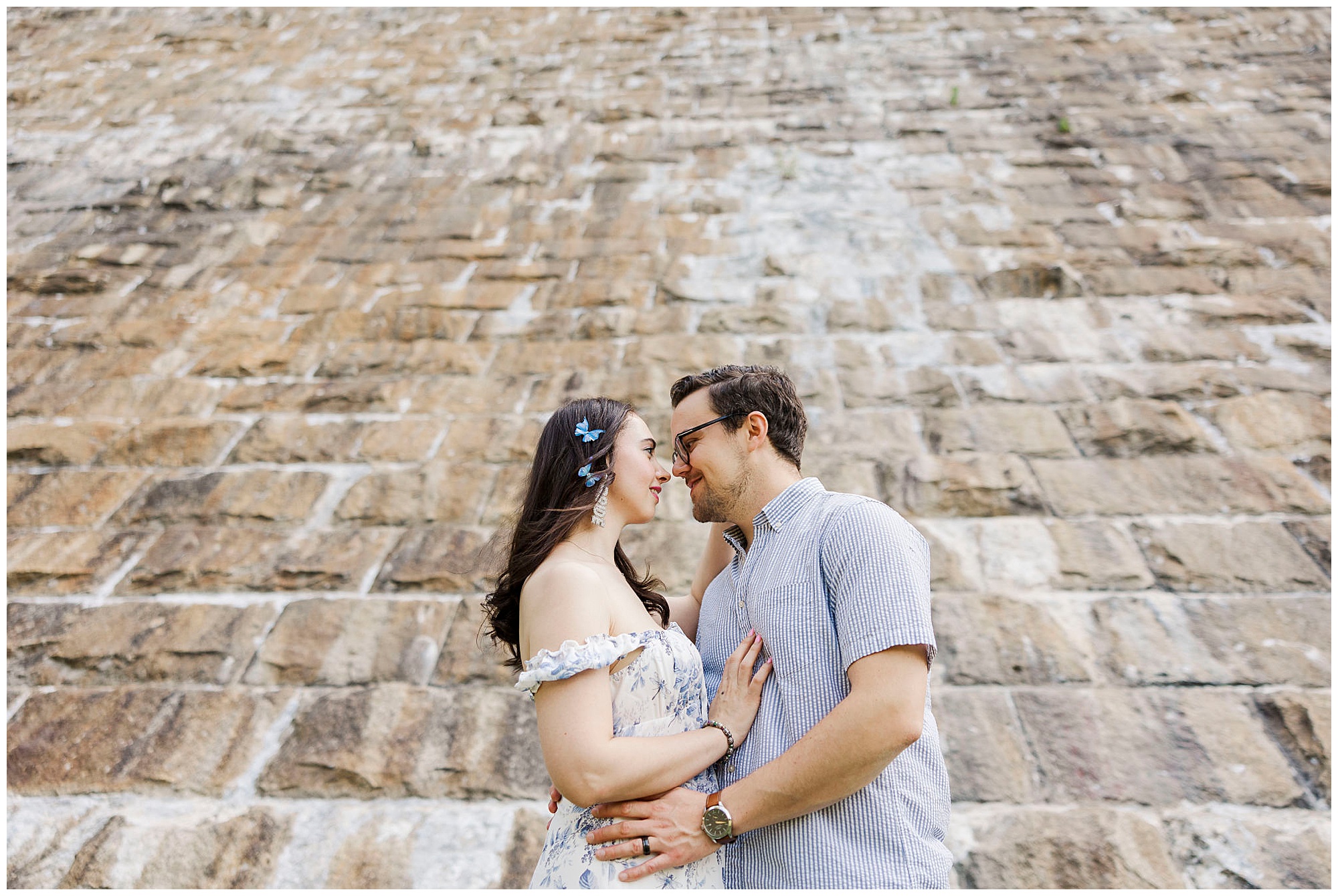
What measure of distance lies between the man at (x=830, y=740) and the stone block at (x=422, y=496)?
1858mm

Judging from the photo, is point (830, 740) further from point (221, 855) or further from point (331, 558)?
point (331, 558)

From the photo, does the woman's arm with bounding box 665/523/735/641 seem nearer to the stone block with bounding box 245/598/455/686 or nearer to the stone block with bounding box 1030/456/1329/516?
the stone block with bounding box 245/598/455/686

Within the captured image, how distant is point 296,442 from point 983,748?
3053 mm

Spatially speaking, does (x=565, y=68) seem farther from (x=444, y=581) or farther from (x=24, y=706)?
(x=24, y=706)

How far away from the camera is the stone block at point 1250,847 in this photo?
6.28 ft

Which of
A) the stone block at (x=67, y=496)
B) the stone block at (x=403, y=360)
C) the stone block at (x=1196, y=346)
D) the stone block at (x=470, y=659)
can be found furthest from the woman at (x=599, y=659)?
the stone block at (x=1196, y=346)

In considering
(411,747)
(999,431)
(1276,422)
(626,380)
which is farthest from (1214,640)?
(411,747)

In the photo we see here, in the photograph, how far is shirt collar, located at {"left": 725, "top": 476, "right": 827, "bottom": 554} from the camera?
4.94ft

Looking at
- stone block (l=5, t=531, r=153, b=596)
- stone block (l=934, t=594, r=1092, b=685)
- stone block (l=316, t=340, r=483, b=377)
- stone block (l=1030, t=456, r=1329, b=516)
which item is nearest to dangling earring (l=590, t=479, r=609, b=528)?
stone block (l=934, t=594, r=1092, b=685)

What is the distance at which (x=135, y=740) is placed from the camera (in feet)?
8.00

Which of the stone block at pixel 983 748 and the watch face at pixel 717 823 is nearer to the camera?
the watch face at pixel 717 823

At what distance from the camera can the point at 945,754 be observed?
218 cm

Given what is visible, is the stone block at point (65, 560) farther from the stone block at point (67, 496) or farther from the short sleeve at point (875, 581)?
the short sleeve at point (875, 581)

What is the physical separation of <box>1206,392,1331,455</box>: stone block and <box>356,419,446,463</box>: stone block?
3.34 meters
